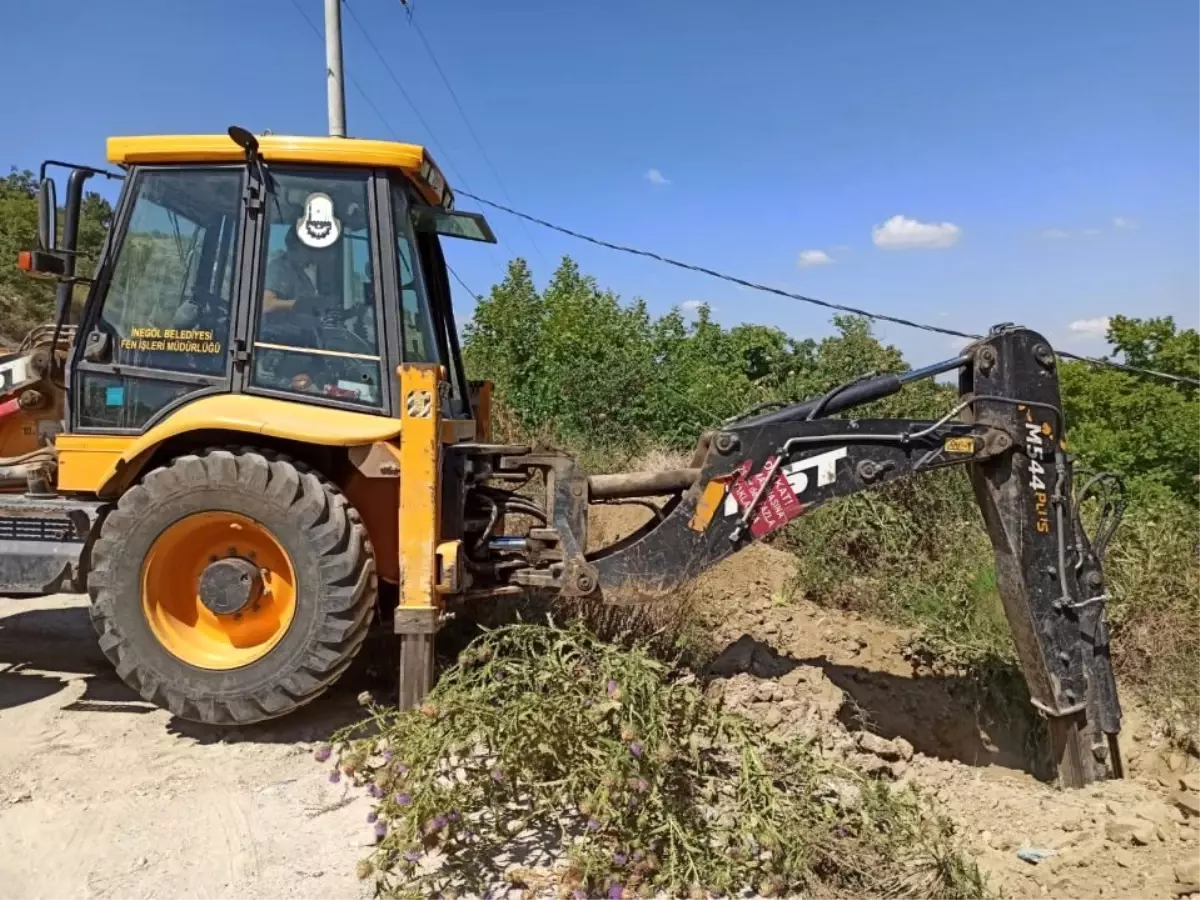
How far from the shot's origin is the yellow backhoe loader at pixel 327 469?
3982mm

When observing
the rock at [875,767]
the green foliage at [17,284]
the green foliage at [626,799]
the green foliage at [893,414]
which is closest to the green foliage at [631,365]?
the green foliage at [893,414]

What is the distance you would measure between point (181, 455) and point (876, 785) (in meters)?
3.38

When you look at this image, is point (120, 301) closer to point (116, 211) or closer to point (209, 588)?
point (116, 211)

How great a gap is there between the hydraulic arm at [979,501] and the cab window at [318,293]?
1035 millimetres

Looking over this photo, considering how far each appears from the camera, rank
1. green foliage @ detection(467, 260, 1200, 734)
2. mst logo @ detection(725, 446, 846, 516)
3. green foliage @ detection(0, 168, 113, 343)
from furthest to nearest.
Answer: green foliage @ detection(0, 168, 113, 343) < green foliage @ detection(467, 260, 1200, 734) < mst logo @ detection(725, 446, 846, 516)

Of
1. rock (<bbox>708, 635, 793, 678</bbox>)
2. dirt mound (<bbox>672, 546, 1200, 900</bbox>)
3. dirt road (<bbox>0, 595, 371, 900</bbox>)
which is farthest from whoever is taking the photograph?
rock (<bbox>708, 635, 793, 678</bbox>)

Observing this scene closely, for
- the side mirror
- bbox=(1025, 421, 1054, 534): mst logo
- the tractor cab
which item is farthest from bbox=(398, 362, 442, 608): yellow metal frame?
bbox=(1025, 421, 1054, 534): mst logo

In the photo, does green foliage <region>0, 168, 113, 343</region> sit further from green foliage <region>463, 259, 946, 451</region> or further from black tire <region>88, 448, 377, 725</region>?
black tire <region>88, 448, 377, 725</region>

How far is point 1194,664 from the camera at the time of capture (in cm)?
510

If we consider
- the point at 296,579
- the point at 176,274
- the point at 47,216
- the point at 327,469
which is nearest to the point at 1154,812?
the point at 296,579

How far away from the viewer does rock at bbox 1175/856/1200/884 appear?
3.12 meters

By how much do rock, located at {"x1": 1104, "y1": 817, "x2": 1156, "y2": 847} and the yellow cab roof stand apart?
13.4ft

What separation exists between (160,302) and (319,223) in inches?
35.2

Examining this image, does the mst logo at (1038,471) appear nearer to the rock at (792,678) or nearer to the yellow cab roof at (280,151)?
the rock at (792,678)
